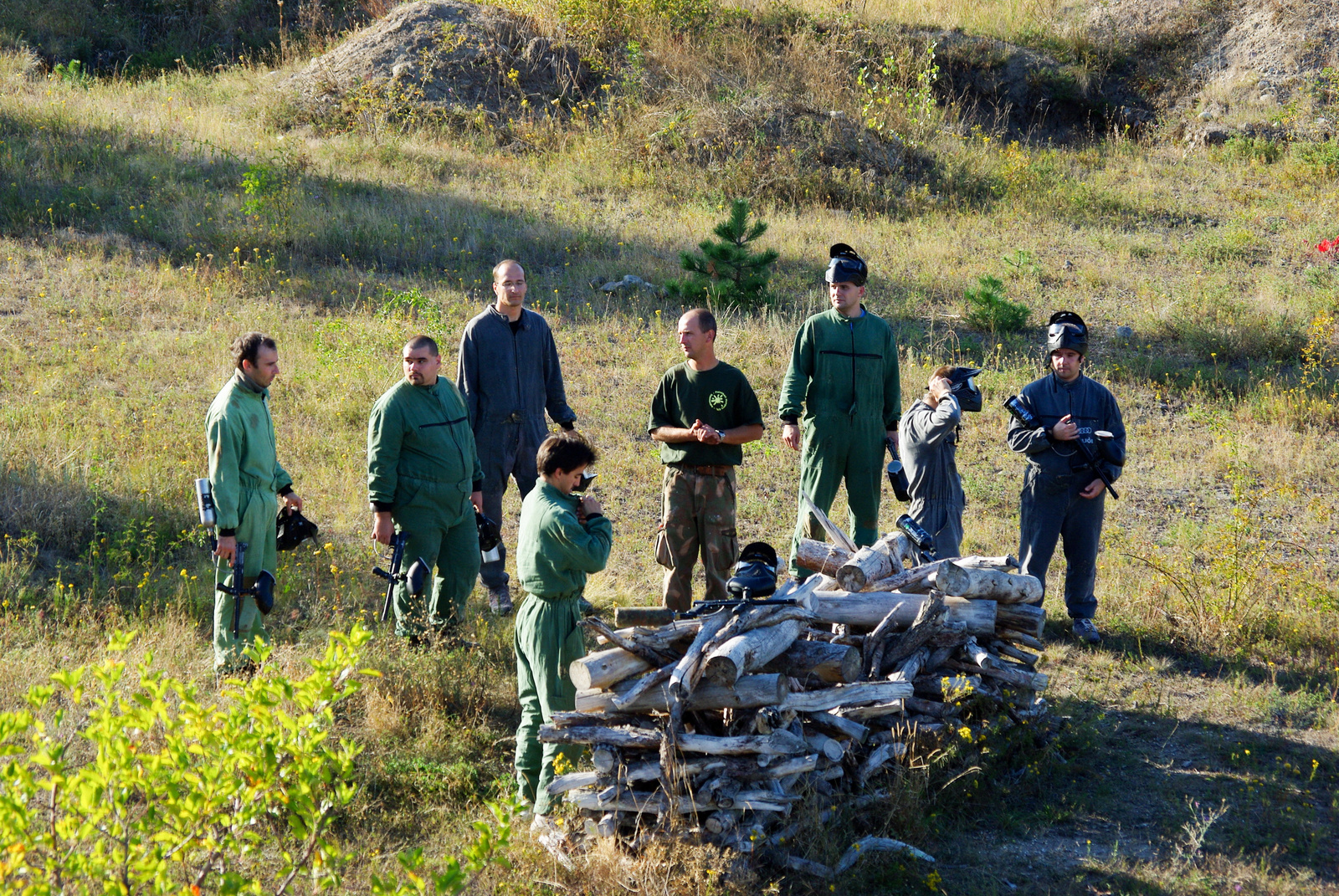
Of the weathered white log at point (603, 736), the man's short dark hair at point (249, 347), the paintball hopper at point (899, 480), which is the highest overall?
the man's short dark hair at point (249, 347)

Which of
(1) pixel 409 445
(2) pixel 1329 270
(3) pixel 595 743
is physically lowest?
(3) pixel 595 743

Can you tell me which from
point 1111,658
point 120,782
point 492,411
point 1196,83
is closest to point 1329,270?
point 1196,83

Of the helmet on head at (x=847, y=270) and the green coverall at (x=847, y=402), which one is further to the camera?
the green coverall at (x=847, y=402)

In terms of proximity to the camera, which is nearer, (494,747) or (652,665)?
(652,665)

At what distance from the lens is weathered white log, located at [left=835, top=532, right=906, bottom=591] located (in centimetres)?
581

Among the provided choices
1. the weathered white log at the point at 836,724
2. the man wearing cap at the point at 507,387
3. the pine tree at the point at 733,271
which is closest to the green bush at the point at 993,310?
the pine tree at the point at 733,271

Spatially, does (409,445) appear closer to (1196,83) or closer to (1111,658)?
(1111,658)

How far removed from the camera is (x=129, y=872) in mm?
2988

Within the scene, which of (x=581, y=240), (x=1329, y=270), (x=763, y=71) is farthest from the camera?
(x=763, y=71)

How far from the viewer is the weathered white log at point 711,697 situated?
14.9 feet

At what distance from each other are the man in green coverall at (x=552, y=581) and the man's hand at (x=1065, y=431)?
340cm

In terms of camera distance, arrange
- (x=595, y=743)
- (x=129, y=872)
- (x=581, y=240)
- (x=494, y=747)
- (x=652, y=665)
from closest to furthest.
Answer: (x=129, y=872)
(x=595, y=743)
(x=652, y=665)
(x=494, y=747)
(x=581, y=240)

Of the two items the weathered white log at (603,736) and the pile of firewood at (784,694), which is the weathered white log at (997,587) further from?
the weathered white log at (603,736)

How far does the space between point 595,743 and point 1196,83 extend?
815 inches
